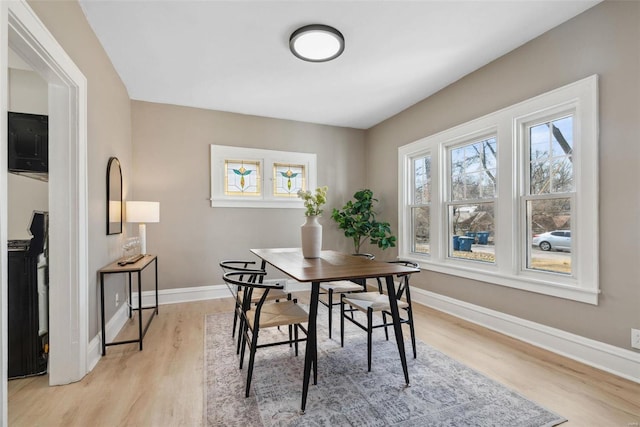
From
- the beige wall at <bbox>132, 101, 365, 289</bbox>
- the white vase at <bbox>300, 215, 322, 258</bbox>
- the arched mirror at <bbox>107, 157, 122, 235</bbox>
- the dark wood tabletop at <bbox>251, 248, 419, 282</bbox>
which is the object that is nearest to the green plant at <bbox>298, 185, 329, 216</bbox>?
the white vase at <bbox>300, 215, 322, 258</bbox>

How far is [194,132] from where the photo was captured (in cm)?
424

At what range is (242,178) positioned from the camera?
4523 mm

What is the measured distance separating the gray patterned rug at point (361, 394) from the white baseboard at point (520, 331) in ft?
2.93

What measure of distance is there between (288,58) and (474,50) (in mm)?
1781

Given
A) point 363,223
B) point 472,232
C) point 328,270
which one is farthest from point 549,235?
point 363,223

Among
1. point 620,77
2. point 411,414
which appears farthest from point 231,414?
point 620,77

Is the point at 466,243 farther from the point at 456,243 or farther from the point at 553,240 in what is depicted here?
the point at 553,240

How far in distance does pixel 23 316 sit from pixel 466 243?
4050 millimetres

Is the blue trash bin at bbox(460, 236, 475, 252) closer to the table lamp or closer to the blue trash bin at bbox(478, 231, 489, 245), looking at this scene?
the blue trash bin at bbox(478, 231, 489, 245)

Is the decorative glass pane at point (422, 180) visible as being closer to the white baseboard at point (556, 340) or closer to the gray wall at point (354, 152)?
the gray wall at point (354, 152)

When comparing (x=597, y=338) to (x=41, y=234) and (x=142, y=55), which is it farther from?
(x=142, y=55)

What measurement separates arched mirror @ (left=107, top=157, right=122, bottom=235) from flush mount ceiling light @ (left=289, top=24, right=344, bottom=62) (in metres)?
2.07

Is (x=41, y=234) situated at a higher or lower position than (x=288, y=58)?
lower

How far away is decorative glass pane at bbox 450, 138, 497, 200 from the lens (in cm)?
318
